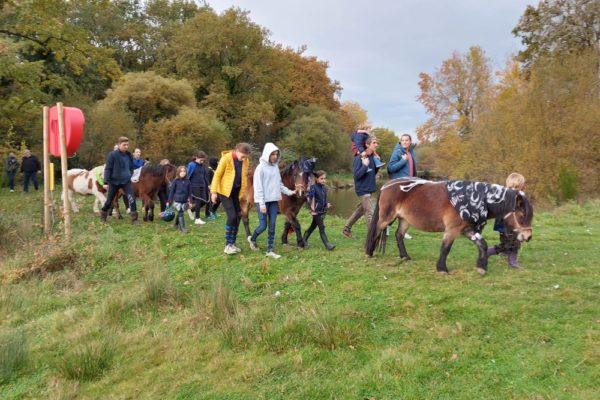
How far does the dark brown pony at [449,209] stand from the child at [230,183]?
102 inches

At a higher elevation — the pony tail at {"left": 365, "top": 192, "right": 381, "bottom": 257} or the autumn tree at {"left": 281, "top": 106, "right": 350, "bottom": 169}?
the autumn tree at {"left": 281, "top": 106, "right": 350, "bottom": 169}

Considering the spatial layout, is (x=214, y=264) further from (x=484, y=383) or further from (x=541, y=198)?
(x=541, y=198)

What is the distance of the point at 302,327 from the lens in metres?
4.98

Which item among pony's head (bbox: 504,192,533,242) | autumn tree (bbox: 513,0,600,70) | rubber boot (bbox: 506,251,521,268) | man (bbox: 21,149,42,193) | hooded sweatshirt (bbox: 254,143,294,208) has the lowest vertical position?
rubber boot (bbox: 506,251,521,268)

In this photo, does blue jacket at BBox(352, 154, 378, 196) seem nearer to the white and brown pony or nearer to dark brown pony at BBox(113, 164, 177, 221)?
dark brown pony at BBox(113, 164, 177, 221)

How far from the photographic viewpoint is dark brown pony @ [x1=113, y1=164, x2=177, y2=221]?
11.8 m

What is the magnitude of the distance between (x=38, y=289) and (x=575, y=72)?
881 inches

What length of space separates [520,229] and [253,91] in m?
40.0

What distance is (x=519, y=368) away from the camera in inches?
158

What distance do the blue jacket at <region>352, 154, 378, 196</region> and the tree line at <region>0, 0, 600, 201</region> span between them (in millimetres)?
9603

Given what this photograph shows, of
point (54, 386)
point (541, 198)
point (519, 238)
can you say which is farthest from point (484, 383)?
point (541, 198)

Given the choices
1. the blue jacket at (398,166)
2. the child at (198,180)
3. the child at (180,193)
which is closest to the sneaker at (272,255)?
the blue jacket at (398,166)

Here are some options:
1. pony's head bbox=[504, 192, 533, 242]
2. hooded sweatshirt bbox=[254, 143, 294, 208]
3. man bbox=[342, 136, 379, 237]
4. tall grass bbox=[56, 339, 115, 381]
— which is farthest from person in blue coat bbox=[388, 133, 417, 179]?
tall grass bbox=[56, 339, 115, 381]

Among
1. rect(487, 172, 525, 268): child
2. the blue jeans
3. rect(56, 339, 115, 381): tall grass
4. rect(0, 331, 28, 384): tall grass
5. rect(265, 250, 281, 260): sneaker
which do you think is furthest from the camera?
the blue jeans
